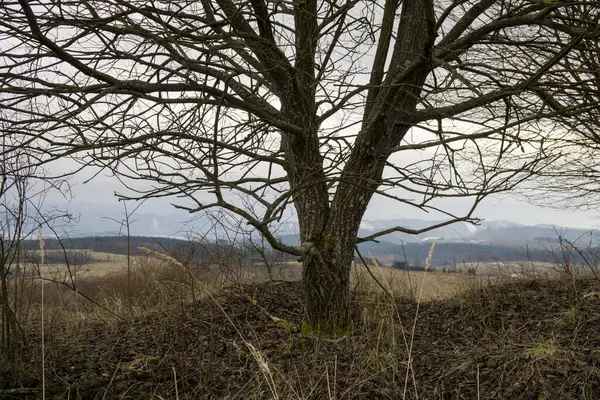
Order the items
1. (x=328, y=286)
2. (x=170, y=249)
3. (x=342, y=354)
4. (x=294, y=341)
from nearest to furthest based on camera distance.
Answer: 1. (x=342, y=354)
2. (x=294, y=341)
3. (x=328, y=286)
4. (x=170, y=249)

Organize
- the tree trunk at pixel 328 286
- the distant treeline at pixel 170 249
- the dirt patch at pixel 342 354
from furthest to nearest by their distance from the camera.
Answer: the distant treeline at pixel 170 249 → the tree trunk at pixel 328 286 → the dirt patch at pixel 342 354

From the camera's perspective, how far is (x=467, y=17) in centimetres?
397

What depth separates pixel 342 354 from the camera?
11.4 ft

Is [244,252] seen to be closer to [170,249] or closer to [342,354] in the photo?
[170,249]

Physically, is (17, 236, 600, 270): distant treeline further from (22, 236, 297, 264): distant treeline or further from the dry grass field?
the dry grass field

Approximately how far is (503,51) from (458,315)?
286cm

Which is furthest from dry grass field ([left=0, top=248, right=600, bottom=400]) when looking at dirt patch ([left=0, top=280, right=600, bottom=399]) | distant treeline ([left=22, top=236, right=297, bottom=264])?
distant treeline ([left=22, top=236, right=297, bottom=264])

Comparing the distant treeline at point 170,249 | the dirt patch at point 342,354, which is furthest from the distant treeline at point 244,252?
the dirt patch at point 342,354

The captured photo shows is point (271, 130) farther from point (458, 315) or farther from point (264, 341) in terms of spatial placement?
point (458, 315)

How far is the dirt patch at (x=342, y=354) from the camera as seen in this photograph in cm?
279

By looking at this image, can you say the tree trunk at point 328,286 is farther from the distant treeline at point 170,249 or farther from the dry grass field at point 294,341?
the distant treeline at point 170,249

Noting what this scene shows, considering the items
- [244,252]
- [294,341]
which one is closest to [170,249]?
[244,252]

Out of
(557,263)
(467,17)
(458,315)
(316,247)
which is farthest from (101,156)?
(557,263)

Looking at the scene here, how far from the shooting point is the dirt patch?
2.79m
